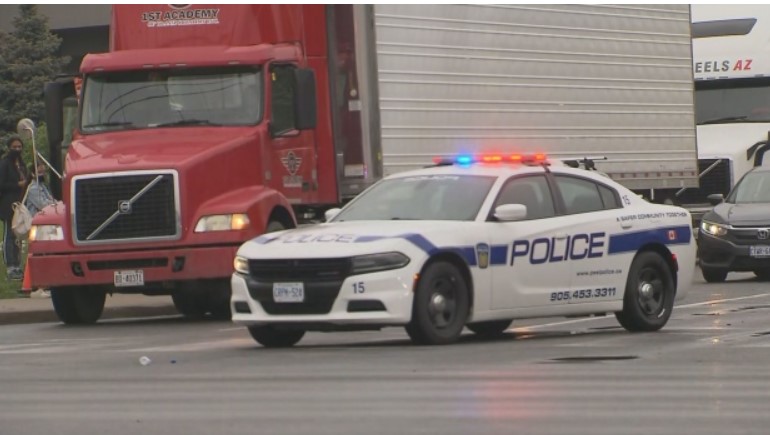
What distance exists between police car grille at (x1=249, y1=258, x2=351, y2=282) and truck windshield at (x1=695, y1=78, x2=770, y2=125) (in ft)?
61.0

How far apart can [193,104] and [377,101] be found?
261 centimetres

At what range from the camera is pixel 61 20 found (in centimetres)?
6806

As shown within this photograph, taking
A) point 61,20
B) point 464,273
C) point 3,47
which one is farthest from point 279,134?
point 61,20

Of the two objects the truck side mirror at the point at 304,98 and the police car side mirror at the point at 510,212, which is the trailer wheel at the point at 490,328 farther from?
the truck side mirror at the point at 304,98

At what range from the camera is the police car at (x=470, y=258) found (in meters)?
13.9

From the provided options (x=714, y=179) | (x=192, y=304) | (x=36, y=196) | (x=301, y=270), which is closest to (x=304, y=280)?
(x=301, y=270)

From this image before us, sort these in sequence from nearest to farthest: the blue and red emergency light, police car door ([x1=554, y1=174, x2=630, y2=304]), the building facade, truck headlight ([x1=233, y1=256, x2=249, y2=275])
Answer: truck headlight ([x1=233, y1=256, x2=249, y2=275])
police car door ([x1=554, y1=174, x2=630, y2=304])
the blue and red emergency light
the building facade

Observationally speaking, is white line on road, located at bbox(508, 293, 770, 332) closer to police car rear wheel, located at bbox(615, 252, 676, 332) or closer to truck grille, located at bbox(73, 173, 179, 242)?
police car rear wheel, located at bbox(615, 252, 676, 332)

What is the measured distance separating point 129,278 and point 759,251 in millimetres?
9997

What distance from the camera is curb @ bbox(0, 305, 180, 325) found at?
67.3ft

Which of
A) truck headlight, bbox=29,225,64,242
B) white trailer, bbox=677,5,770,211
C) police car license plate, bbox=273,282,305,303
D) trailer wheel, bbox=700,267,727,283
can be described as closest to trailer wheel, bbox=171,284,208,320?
truck headlight, bbox=29,225,64,242

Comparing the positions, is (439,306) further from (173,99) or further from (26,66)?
(26,66)

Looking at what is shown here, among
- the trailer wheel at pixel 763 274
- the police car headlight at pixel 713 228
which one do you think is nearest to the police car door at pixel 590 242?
the police car headlight at pixel 713 228

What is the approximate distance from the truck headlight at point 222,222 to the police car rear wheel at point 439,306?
4.88m
